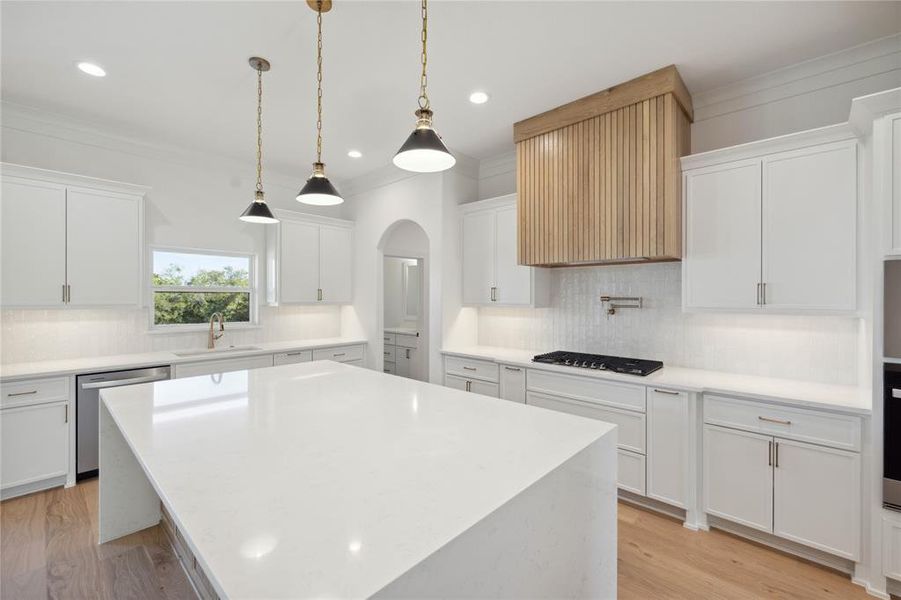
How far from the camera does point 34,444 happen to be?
292cm

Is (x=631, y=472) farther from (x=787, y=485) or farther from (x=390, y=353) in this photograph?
(x=390, y=353)

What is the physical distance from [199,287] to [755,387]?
4853 millimetres

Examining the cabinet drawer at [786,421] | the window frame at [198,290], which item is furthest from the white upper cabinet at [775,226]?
the window frame at [198,290]

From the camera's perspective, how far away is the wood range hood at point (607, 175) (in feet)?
8.84

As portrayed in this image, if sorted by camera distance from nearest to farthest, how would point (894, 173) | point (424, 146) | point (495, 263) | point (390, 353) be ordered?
point (424, 146) → point (894, 173) → point (495, 263) → point (390, 353)

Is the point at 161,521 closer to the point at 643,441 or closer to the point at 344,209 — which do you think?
the point at 643,441

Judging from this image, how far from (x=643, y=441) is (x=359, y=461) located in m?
2.23

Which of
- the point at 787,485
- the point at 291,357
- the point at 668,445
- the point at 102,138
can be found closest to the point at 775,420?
the point at 787,485

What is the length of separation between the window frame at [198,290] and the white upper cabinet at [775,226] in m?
4.24

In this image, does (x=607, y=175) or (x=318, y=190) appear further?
(x=607, y=175)

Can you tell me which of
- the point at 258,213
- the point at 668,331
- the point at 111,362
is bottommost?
the point at 111,362

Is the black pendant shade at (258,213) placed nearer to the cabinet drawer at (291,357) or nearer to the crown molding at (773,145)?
the cabinet drawer at (291,357)

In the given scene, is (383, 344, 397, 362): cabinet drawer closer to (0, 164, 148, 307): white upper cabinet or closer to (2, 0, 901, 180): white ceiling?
(0, 164, 148, 307): white upper cabinet

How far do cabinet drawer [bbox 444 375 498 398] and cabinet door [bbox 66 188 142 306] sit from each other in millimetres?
2886
